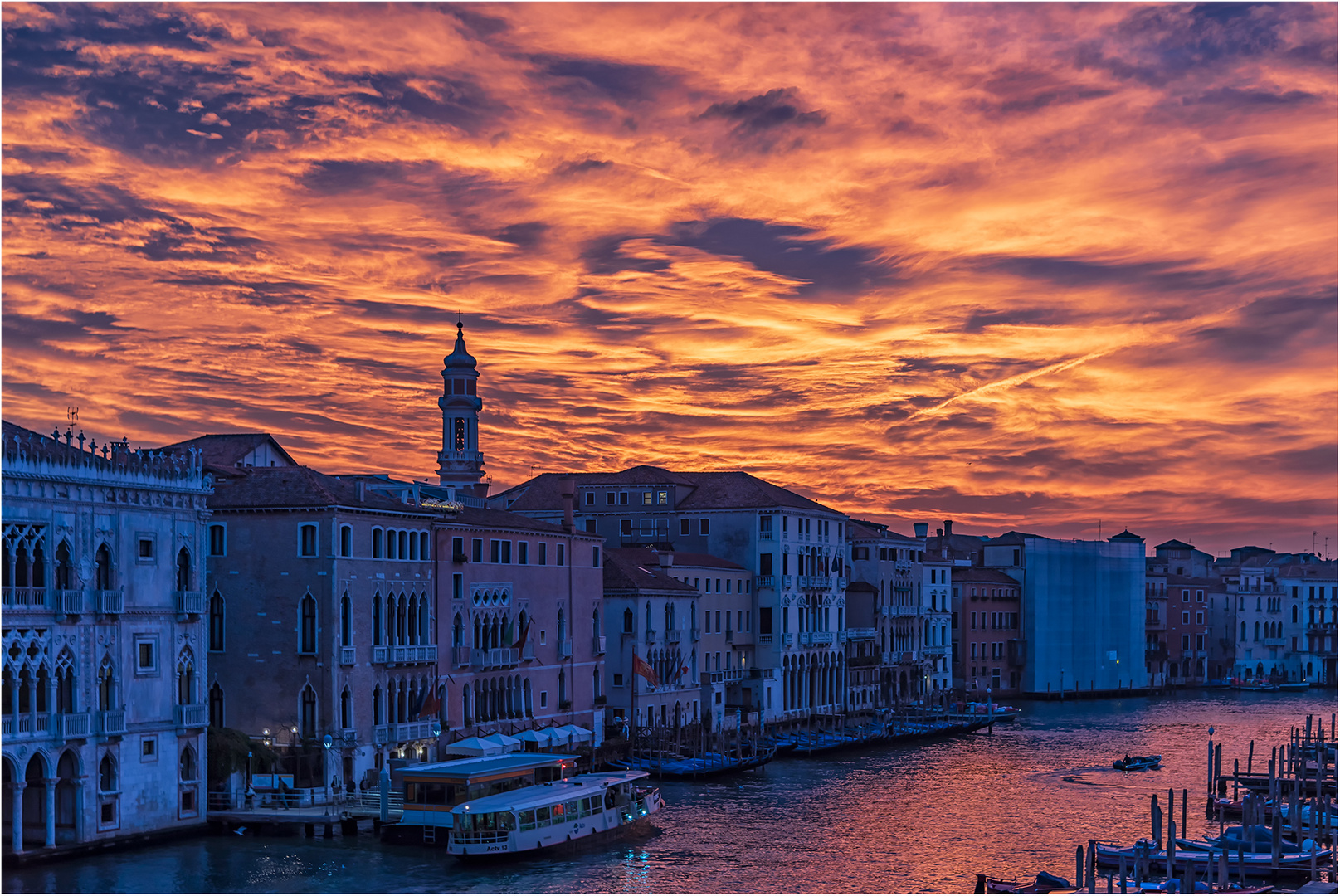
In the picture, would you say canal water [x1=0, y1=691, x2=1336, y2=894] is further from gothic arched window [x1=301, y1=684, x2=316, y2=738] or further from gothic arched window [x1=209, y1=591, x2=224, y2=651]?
gothic arched window [x1=209, y1=591, x2=224, y2=651]

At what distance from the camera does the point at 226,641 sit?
4984 cm

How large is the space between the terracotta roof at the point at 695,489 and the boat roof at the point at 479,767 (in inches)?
1337

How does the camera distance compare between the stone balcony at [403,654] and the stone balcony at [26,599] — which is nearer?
the stone balcony at [26,599]

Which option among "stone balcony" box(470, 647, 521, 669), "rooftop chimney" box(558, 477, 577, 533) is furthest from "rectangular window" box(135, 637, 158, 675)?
"rooftop chimney" box(558, 477, 577, 533)

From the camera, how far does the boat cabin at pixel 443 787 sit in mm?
44406

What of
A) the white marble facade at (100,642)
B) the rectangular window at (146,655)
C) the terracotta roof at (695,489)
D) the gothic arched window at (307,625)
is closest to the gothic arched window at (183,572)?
the white marble facade at (100,642)

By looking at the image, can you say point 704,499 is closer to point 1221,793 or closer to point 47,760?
point 1221,793

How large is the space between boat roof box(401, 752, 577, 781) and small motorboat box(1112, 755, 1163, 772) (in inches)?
1102

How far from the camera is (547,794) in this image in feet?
148

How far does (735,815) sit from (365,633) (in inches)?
515

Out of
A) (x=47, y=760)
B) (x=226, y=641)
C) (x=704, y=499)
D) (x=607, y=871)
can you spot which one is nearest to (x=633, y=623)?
(x=704, y=499)

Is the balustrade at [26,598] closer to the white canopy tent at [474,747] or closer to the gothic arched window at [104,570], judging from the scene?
the gothic arched window at [104,570]

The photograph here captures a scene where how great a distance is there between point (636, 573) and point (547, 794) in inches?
1008

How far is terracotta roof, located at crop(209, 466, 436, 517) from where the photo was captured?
162 ft
